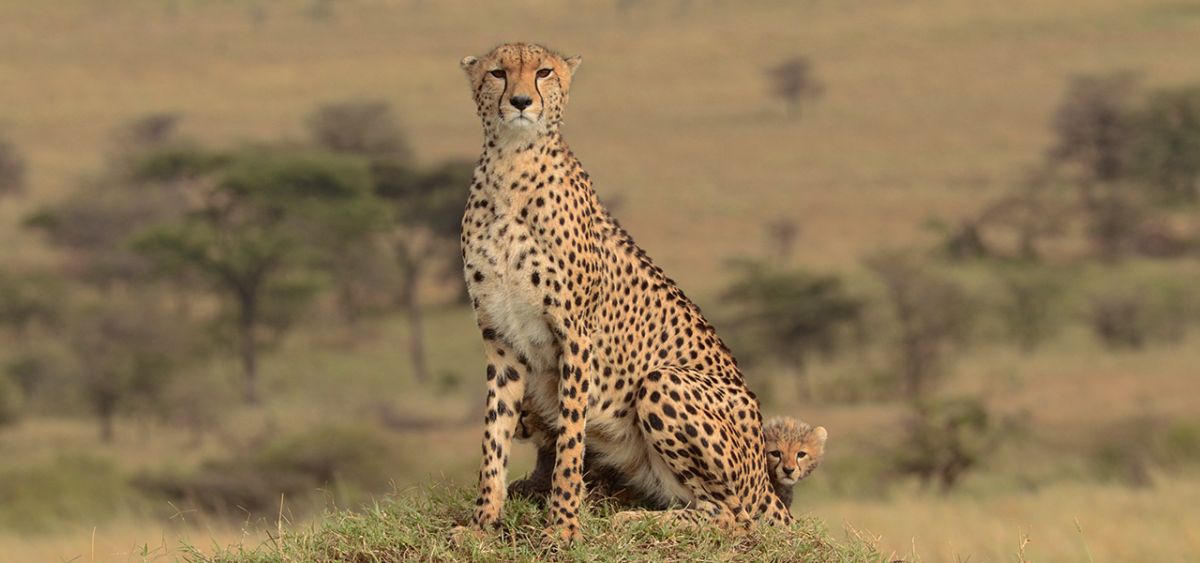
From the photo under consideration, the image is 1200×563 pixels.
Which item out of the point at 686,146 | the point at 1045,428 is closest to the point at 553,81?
the point at 1045,428

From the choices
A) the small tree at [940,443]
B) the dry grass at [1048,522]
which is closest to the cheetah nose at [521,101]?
the dry grass at [1048,522]

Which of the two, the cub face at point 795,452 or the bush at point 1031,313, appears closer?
the cub face at point 795,452

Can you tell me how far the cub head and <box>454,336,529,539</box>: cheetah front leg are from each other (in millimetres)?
919

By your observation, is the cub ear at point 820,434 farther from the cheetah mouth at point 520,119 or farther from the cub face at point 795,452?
the cheetah mouth at point 520,119

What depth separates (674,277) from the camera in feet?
113

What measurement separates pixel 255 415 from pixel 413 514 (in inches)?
945

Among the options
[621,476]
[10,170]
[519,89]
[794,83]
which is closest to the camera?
[519,89]

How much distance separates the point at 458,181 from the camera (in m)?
30.5

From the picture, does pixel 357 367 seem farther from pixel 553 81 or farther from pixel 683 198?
pixel 553 81

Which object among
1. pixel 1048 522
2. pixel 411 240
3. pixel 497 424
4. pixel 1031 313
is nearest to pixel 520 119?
pixel 497 424

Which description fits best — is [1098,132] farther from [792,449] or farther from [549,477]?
[549,477]

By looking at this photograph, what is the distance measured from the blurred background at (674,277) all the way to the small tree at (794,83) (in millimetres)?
136

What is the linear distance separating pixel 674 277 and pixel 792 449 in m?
29.9

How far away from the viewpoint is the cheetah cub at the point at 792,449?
4.65 meters
